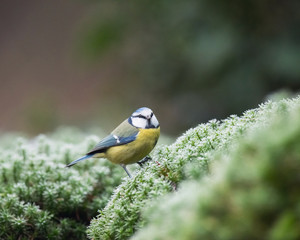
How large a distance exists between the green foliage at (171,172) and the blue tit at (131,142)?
860 mm

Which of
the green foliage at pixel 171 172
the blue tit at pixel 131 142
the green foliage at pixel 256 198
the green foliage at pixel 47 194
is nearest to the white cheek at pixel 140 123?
the blue tit at pixel 131 142

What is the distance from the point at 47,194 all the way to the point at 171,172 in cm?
99

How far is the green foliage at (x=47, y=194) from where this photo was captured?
2.26 meters

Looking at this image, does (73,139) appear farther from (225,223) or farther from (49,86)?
(49,86)

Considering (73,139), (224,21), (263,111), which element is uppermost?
(224,21)

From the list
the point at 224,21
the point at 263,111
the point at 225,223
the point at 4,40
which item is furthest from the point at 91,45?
the point at 4,40

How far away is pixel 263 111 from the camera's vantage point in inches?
68.9

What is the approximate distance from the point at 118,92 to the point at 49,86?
371cm

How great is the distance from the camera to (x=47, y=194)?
2.42 m

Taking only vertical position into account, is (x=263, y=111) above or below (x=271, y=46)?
below

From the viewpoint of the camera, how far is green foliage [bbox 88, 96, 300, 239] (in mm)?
1544

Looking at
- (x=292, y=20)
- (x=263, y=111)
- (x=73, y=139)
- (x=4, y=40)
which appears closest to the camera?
(x=263, y=111)

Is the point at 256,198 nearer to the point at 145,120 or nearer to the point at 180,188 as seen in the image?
the point at 180,188

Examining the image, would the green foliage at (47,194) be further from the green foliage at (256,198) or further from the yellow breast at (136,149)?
the green foliage at (256,198)
